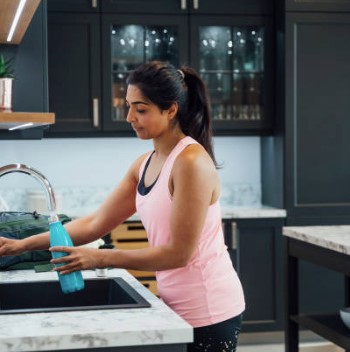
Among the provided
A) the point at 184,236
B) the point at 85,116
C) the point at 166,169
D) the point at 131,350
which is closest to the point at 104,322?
the point at 131,350

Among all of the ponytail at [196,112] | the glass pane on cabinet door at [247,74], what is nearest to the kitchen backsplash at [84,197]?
the glass pane on cabinet door at [247,74]

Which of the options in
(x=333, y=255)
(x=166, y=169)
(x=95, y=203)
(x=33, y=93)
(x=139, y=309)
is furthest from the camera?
(x=95, y=203)

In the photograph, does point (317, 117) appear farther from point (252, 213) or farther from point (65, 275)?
point (65, 275)

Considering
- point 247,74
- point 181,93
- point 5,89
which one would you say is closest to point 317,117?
point 247,74

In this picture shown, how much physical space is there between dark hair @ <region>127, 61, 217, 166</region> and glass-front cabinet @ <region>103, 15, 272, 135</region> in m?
2.67

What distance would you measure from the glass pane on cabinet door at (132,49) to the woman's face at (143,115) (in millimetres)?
2788

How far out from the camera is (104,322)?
5.12 ft

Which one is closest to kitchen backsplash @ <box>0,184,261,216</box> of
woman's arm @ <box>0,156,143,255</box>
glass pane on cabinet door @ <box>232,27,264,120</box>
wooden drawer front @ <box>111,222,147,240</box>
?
wooden drawer front @ <box>111,222,147,240</box>

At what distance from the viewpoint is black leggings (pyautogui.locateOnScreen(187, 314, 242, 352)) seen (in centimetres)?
186

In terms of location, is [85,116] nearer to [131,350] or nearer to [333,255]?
[333,255]

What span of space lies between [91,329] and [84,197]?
3.49m

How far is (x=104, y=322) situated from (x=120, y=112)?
10.5ft

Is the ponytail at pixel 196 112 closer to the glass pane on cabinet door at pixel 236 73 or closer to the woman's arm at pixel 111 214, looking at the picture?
the woman's arm at pixel 111 214

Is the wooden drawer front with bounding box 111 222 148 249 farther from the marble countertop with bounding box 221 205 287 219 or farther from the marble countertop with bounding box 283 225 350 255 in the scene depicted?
the marble countertop with bounding box 283 225 350 255
